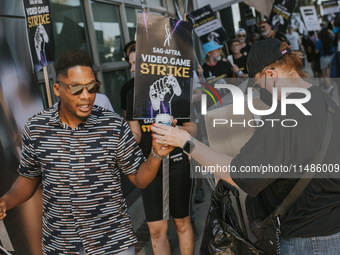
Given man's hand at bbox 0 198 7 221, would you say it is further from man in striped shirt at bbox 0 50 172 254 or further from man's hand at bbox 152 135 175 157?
man's hand at bbox 152 135 175 157

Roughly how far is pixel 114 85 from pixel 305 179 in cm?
499

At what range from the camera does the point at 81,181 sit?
1961mm

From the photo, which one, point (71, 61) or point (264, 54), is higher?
point (71, 61)

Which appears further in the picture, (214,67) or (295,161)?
(214,67)

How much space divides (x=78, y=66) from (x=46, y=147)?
1.73 ft

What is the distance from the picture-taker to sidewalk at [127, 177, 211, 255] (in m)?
3.91

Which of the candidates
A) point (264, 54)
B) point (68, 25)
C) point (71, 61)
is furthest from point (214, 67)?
point (71, 61)

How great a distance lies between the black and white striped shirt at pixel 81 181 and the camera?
196 cm

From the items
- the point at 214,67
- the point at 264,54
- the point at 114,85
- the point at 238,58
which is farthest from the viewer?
the point at 238,58

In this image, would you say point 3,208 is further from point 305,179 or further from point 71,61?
point 305,179

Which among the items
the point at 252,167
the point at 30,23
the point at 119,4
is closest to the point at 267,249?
the point at 252,167

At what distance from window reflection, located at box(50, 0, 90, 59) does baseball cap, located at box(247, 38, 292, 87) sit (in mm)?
3450

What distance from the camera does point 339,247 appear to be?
172 cm

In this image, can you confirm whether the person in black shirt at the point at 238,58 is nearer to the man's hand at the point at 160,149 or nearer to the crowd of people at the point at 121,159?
the crowd of people at the point at 121,159
